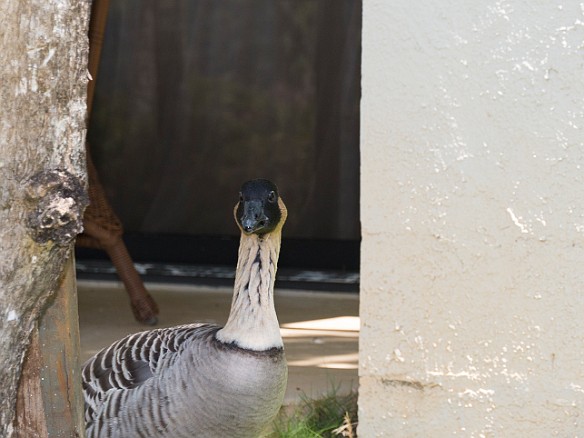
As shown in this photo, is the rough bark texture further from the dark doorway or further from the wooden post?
the dark doorway

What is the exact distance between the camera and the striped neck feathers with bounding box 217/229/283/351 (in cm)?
330

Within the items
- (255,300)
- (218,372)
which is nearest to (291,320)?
(255,300)

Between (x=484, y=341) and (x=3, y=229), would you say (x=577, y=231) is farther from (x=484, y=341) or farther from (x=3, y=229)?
(x=3, y=229)

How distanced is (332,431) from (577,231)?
121 cm

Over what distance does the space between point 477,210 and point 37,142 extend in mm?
1654

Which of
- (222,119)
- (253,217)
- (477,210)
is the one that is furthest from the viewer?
(222,119)

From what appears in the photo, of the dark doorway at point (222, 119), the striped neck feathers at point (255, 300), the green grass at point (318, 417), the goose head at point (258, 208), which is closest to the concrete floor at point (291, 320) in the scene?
the green grass at point (318, 417)

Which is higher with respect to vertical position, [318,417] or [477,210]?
[477,210]

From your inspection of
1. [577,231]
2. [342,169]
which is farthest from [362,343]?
[342,169]

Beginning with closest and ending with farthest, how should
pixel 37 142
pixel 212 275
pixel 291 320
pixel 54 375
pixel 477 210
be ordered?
pixel 37 142, pixel 54 375, pixel 477 210, pixel 291 320, pixel 212 275

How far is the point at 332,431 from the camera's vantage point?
399cm

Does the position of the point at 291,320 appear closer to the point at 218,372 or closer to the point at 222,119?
the point at 222,119

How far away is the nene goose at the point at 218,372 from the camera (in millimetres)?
3217

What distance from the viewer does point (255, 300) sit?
3.35m
